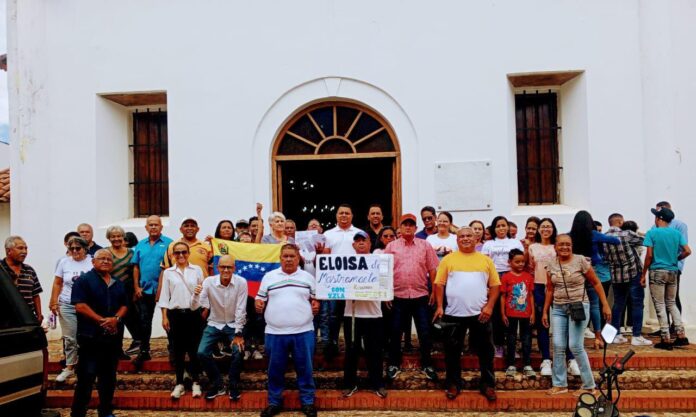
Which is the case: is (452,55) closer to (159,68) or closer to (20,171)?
(159,68)

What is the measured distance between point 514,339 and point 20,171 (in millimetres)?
8399

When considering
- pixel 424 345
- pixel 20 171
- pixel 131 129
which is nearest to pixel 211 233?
pixel 131 129

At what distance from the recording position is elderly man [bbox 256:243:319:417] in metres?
6.42

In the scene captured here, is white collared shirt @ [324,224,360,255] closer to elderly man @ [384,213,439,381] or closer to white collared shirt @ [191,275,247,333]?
elderly man @ [384,213,439,381]

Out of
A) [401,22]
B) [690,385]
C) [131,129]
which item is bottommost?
[690,385]

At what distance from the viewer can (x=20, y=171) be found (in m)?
9.83

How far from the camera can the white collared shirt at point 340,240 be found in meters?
7.49

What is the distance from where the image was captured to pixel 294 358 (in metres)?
6.47

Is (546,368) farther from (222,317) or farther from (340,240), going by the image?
(222,317)

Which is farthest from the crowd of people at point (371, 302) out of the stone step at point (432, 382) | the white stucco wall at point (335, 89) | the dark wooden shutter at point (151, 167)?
the dark wooden shutter at point (151, 167)

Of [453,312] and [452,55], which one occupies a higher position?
[452,55]

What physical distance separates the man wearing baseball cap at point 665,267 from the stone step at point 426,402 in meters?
1.18

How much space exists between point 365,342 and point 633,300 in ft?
13.2

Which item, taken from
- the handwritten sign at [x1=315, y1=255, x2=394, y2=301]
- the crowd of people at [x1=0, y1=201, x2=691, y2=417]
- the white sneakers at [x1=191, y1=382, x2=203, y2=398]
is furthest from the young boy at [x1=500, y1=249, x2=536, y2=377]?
the white sneakers at [x1=191, y1=382, x2=203, y2=398]
